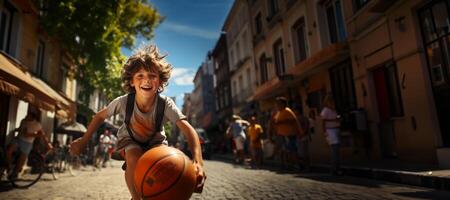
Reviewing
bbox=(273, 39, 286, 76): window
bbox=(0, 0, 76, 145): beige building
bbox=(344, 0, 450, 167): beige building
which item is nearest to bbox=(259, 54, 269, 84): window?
bbox=(273, 39, 286, 76): window

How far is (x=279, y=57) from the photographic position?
763 inches

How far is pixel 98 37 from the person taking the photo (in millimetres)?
13859

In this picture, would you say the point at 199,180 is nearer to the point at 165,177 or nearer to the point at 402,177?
the point at 165,177

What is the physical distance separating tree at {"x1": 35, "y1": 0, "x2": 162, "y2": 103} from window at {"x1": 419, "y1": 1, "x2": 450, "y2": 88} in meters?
8.12

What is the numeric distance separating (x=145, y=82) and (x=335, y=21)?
11998mm

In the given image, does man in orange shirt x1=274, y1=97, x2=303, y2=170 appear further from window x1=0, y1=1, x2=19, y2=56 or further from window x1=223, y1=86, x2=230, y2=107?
window x1=223, y1=86, x2=230, y2=107

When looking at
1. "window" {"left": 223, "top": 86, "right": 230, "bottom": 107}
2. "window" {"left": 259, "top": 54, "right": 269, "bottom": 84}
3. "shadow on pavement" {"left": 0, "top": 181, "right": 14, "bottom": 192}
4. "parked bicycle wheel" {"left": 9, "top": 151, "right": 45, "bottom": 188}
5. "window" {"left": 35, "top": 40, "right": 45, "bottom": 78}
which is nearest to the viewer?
"shadow on pavement" {"left": 0, "top": 181, "right": 14, "bottom": 192}

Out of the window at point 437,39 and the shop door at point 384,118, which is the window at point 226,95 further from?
the window at point 437,39

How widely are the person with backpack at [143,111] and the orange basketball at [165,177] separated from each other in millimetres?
466

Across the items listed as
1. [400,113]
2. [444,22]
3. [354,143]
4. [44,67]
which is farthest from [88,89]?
[444,22]

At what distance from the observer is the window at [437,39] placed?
7.64 metres

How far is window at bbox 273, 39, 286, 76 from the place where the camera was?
62.5 feet

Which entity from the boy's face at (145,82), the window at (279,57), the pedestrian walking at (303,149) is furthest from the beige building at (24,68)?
the window at (279,57)

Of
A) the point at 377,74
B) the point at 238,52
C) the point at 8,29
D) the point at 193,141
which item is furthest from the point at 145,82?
the point at 238,52
